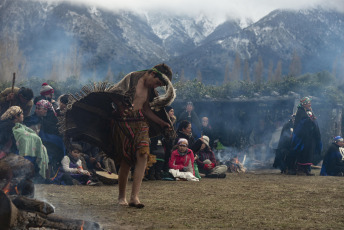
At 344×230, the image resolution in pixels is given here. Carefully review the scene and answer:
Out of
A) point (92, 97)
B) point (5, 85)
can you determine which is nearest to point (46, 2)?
point (5, 85)

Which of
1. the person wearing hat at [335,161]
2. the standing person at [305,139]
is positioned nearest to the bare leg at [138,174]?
the standing person at [305,139]

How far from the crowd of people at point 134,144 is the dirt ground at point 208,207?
53 centimetres

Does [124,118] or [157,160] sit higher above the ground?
[124,118]

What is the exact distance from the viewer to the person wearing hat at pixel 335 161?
1327cm

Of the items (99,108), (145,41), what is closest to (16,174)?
(99,108)

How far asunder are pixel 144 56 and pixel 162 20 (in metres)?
24.1

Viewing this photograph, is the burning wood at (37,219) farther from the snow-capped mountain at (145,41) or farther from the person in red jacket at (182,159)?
the snow-capped mountain at (145,41)

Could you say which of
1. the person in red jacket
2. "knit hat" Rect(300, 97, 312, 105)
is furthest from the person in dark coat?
the person in red jacket

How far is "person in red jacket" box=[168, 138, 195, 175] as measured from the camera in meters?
10.5

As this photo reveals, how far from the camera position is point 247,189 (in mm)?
8164

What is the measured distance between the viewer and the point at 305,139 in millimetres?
13383

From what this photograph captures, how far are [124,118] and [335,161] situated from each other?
909cm

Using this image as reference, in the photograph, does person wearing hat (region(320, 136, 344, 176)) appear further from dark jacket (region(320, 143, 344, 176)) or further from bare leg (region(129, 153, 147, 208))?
bare leg (region(129, 153, 147, 208))

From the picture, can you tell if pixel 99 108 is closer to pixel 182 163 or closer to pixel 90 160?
pixel 90 160
